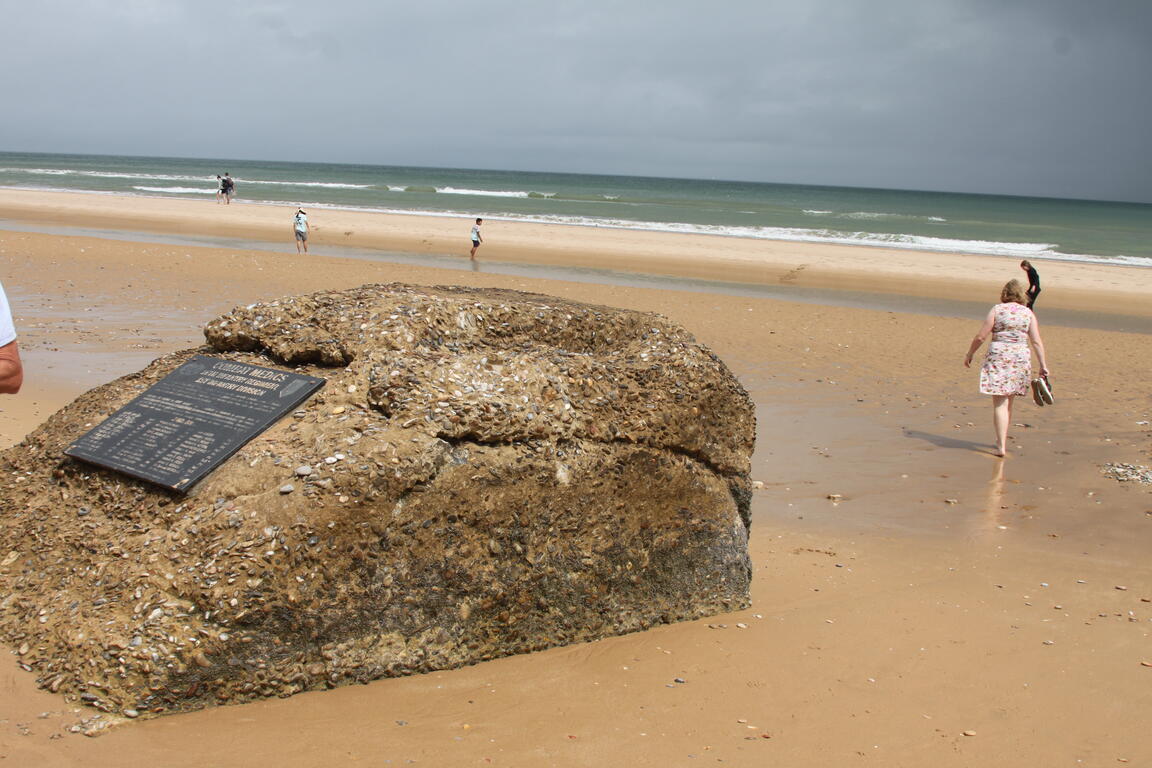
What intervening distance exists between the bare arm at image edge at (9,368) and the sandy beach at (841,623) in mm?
1113

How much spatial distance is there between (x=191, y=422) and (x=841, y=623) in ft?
11.0

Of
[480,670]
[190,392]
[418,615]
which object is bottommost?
[480,670]

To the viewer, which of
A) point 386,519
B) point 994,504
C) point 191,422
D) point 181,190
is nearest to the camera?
point 386,519

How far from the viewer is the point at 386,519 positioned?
12.7 feet

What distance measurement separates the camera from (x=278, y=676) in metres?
3.72

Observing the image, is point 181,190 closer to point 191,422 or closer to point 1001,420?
point 1001,420

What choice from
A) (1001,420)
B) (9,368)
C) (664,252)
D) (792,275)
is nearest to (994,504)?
(1001,420)

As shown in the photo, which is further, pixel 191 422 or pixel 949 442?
pixel 949 442

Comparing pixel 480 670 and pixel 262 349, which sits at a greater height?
pixel 262 349

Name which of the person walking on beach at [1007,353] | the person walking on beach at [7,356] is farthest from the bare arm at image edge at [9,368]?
the person walking on beach at [1007,353]

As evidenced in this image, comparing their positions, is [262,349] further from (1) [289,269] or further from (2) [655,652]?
(1) [289,269]

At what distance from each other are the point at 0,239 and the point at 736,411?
22.5 m

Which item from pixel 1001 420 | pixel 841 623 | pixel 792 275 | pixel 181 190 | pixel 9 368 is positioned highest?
pixel 181 190

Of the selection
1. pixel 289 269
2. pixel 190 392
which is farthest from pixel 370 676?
pixel 289 269
